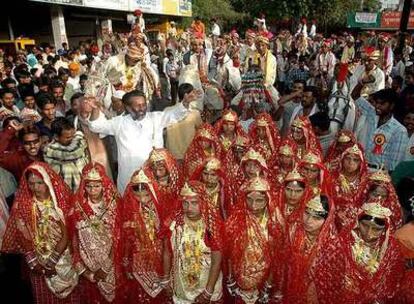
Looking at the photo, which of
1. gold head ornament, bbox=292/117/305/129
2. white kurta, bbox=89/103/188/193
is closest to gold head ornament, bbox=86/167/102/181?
white kurta, bbox=89/103/188/193

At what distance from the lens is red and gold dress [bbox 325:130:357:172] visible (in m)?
4.38

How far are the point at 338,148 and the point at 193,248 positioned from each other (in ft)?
7.10

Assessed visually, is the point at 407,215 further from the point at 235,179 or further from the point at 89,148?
the point at 89,148

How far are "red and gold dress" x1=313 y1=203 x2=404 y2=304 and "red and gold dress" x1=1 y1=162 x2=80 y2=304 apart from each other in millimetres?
2016

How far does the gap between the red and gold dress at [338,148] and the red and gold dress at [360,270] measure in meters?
1.47

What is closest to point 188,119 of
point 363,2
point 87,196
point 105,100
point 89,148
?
point 105,100

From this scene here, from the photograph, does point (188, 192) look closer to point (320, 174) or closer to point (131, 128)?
point (320, 174)

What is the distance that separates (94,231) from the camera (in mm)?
3463

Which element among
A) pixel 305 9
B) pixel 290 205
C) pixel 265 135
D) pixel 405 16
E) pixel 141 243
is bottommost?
pixel 141 243

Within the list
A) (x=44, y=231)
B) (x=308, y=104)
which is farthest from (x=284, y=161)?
(x=44, y=231)

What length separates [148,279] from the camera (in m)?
3.43

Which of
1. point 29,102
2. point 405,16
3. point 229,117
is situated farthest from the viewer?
point 405,16

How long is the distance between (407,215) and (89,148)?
3.21 m

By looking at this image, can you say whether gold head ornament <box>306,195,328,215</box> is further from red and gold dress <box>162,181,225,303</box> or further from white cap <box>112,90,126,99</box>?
white cap <box>112,90,126,99</box>
